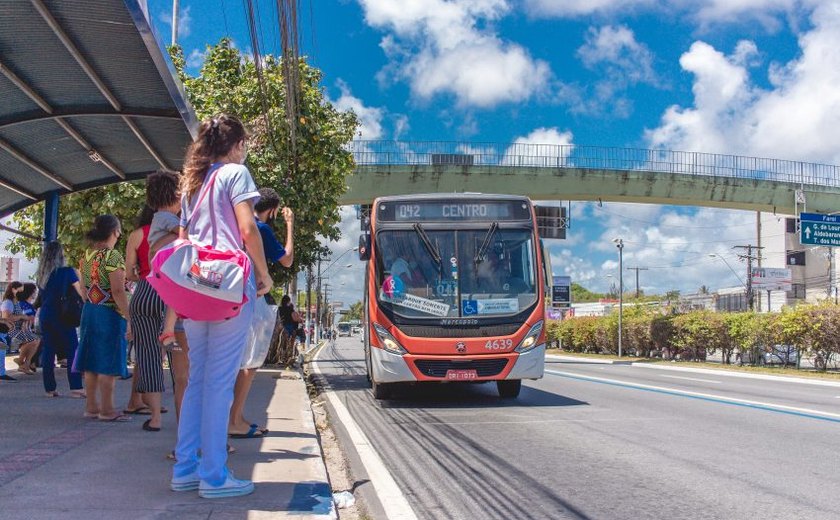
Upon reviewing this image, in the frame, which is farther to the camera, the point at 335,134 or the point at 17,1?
the point at 335,134

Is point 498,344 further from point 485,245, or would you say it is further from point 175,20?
point 175,20

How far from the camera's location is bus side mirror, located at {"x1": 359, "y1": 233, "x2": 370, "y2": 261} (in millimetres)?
11227

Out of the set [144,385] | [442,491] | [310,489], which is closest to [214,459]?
[310,489]

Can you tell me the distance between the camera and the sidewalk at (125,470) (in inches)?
155

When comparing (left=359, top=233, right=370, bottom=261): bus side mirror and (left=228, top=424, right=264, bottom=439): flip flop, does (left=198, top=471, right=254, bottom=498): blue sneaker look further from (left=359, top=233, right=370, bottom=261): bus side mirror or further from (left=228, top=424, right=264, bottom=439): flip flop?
(left=359, top=233, right=370, bottom=261): bus side mirror

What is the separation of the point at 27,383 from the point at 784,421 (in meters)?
9.69

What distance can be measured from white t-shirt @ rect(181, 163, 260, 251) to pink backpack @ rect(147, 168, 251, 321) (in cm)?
10

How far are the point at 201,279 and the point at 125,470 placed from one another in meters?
1.74

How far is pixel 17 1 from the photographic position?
6699 millimetres

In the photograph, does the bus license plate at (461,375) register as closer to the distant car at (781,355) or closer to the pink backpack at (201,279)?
the pink backpack at (201,279)

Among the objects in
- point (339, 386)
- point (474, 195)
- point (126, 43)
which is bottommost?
point (339, 386)

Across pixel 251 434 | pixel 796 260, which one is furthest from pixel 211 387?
pixel 796 260

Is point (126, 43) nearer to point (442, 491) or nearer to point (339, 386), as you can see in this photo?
point (442, 491)

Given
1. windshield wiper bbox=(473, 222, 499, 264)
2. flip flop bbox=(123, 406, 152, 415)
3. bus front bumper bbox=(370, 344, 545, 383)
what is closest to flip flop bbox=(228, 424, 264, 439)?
flip flop bbox=(123, 406, 152, 415)
